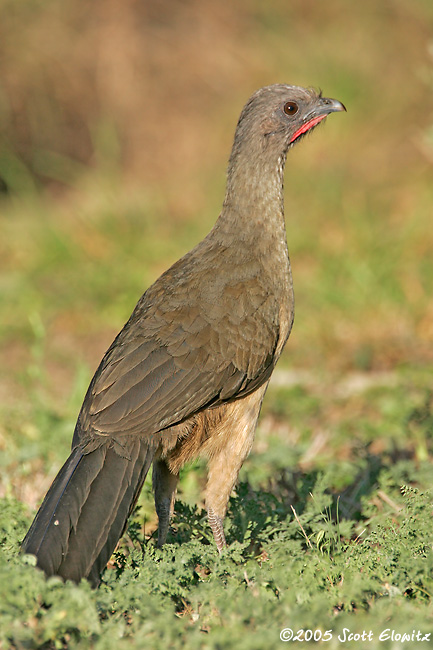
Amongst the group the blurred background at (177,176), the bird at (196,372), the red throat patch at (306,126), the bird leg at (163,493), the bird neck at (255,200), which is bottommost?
the bird leg at (163,493)

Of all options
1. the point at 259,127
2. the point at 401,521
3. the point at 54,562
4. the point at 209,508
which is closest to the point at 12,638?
the point at 54,562

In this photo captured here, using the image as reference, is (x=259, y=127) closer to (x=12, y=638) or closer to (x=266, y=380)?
(x=266, y=380)

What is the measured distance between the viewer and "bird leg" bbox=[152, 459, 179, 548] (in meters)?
3.79

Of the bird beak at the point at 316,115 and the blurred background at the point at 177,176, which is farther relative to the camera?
the blurred background at the point at 177,176

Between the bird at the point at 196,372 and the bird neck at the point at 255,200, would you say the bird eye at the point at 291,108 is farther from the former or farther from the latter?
the bird neck at the point at 255,200

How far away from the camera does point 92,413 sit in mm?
3531

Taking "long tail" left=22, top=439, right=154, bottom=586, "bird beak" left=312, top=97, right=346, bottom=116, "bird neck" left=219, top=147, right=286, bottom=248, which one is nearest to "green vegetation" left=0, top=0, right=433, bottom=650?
"long tail" left=22, top=439, right=154, bottom=586

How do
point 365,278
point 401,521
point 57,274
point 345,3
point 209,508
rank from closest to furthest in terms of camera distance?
1. point 401,521
2. point 209,508
3. point 365,278
4. point 57,274
5. point 345,3

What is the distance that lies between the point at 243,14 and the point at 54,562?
33.1 ft

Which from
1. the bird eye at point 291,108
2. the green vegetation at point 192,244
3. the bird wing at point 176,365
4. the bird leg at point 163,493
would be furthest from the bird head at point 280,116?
the bird leg at point 163,493

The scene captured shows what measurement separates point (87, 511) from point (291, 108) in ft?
7.96

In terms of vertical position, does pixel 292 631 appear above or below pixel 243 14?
below

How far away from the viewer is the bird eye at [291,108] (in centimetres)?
438

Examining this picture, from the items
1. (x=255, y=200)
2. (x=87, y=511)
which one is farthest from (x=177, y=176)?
(x=87, y=511)
